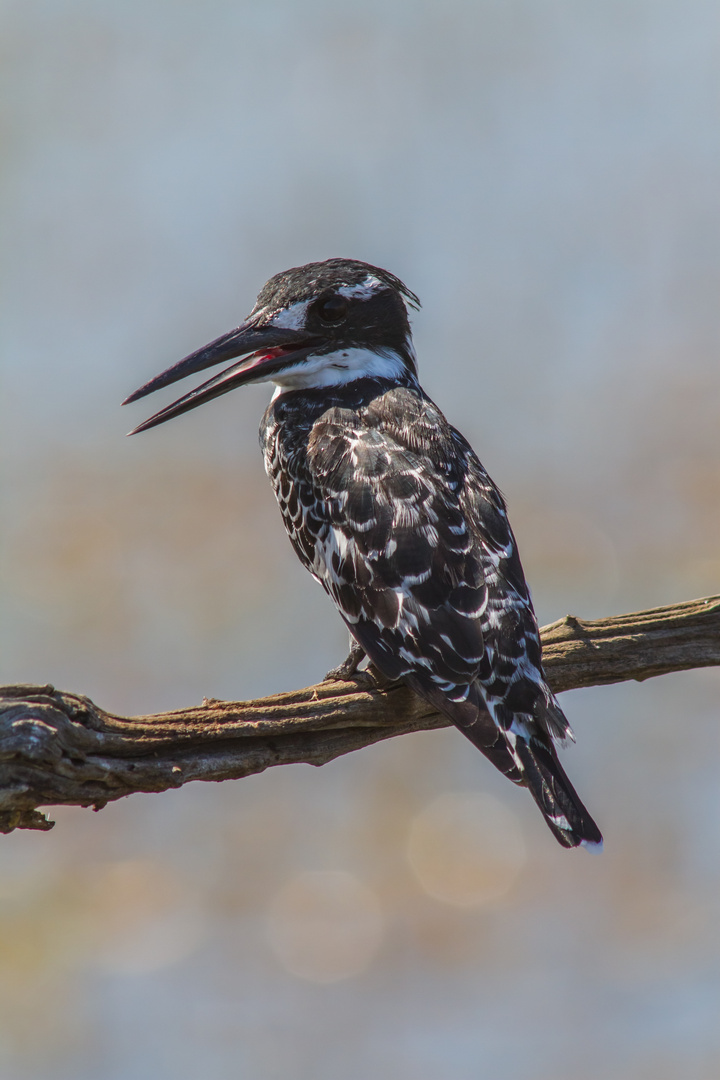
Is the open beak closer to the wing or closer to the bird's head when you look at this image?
the bird's head

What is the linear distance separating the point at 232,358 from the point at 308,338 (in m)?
0.31

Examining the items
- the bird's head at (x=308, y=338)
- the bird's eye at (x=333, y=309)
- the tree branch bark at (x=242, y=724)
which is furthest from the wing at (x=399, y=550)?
the bird's eye at (x=333, y=309)

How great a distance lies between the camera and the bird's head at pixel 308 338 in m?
4.09

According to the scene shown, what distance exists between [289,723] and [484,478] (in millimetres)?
1382

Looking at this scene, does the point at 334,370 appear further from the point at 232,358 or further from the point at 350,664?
the point at 350,664

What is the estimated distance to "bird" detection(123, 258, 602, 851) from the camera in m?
3.30

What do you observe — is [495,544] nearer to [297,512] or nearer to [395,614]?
[395,614]

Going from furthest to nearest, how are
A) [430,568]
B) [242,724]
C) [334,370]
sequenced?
[334,370], [430,568], [242,724]

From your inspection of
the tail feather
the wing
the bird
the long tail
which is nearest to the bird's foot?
the bird

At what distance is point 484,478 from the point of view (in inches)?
158

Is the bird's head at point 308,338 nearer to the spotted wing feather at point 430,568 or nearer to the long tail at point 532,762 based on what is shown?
the spotted wing feather at point 430,568

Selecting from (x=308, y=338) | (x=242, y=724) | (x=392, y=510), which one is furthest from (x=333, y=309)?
(x=242, y=724)

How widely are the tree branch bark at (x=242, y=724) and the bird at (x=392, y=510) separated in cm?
18

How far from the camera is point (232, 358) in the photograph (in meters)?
4.13
